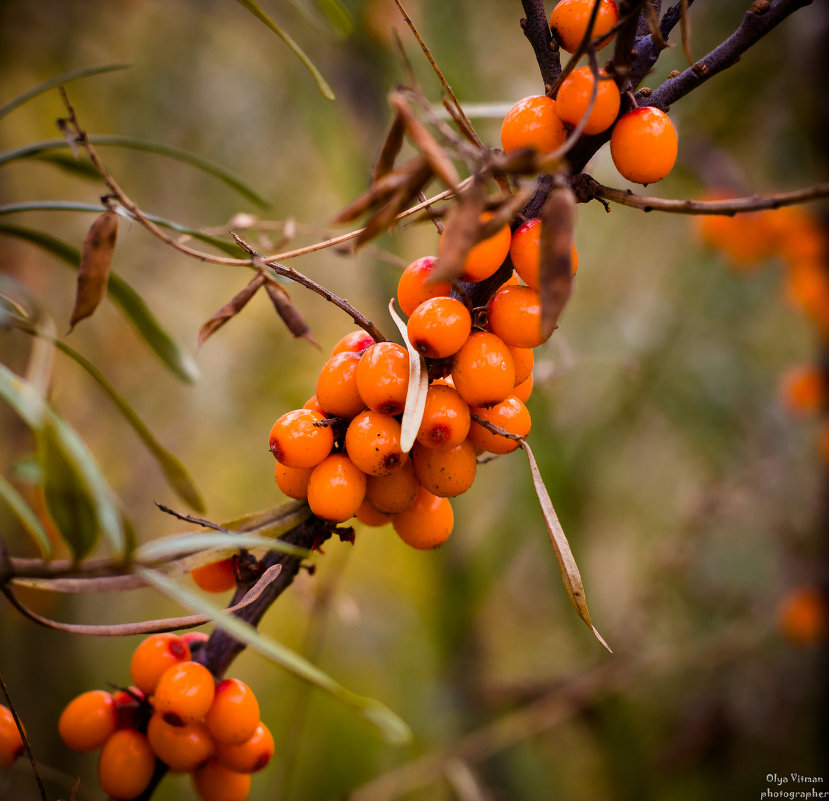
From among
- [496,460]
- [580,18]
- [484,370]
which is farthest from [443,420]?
[496,460]

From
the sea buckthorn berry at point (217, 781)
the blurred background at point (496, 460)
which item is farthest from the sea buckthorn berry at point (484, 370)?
the blurred background at point (496, 460)

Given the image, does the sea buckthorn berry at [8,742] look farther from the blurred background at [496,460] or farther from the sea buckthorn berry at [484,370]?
the blurred background at [496,460]

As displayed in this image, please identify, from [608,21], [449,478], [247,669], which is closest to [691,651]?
[449,478]

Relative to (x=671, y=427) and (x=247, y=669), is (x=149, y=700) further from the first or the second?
(x=247, y=669)

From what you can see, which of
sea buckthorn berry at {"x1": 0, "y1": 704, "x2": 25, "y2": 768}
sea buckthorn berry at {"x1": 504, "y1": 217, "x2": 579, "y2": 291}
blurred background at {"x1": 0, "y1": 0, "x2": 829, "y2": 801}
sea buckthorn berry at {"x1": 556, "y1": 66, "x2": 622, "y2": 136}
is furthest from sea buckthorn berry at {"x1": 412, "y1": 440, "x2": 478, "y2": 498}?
blurred background at {"x1": 0, "y1": 0, "x2": 829, "y2": 801}

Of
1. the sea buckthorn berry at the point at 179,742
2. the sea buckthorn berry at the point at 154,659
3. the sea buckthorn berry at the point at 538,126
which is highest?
the sea buckthorn berry at the point at 538,126

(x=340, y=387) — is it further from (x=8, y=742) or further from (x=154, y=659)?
(x=8, y=742)

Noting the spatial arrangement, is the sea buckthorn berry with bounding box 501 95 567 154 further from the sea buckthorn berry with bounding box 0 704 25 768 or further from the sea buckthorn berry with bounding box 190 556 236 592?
the sea buckthorn berry with bounding box 0 704 25 768
